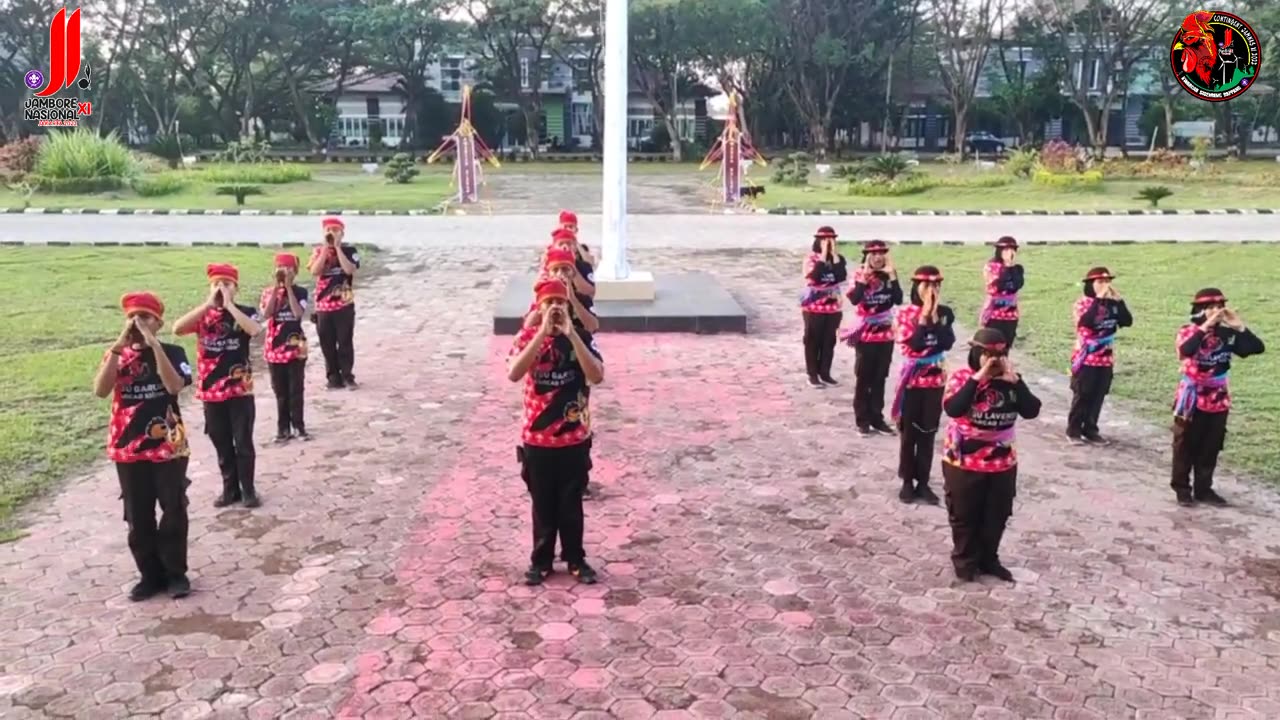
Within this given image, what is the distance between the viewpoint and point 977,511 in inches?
209

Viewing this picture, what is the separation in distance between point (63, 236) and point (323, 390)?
12.8 metres

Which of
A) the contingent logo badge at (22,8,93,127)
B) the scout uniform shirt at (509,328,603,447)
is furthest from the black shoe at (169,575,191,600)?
the contingent logo badge at (22,8,93,127)

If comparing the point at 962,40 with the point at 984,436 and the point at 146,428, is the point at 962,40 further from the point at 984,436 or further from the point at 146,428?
the point at 146,428

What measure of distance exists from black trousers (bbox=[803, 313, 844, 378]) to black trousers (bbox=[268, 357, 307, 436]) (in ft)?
13.3

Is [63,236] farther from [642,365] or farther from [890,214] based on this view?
[890,214]

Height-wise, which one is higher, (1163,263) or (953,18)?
(953,18)

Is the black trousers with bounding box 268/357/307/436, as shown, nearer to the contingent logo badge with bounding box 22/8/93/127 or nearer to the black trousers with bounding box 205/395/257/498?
the black trousers with bounding box 205/395/257/498

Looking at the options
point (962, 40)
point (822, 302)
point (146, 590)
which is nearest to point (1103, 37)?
point (962, 40)

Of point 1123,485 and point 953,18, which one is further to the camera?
point 953,18

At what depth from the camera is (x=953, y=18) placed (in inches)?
1654

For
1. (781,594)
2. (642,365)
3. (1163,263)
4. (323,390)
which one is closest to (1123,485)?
(781,594)

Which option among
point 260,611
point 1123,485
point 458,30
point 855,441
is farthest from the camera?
point 458,30

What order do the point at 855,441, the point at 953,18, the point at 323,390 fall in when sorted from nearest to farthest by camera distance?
the point at 855,441 < the point at 323,390 < the point at 953,18

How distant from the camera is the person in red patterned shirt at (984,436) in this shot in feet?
16.9
